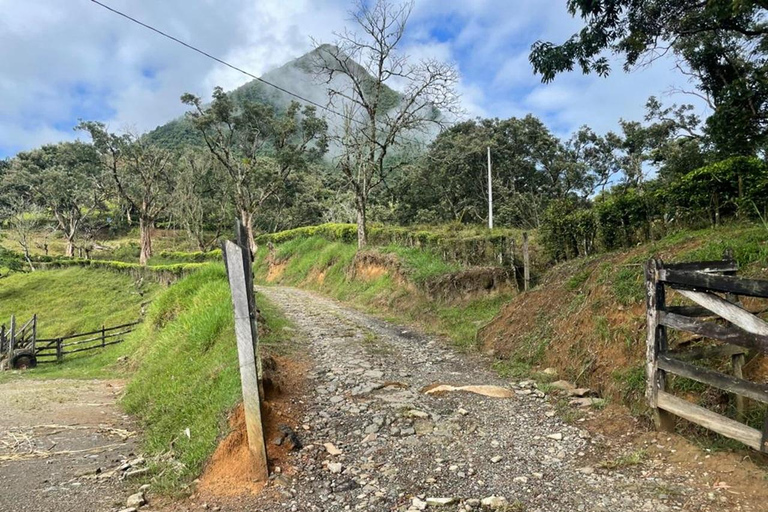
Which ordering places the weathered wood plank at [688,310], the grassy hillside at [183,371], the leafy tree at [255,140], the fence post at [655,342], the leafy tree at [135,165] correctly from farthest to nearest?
the leafy tree at [135,165] → the leafy tree at [255,140] → the grassy hillside at [183,371] → the weathered wood plank at [688,310] → the fence post at [655,342]

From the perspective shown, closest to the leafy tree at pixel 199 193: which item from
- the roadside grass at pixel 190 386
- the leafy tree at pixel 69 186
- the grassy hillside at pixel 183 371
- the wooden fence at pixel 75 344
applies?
the leafy tree at pixel 69 186

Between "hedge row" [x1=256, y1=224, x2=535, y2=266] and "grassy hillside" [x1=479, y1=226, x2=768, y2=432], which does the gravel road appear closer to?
"grassy hillside" [x1=479, y1=226, x2=768, y2=432]

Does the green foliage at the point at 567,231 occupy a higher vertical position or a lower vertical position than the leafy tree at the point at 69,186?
lower

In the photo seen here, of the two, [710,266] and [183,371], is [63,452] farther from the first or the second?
[710,266]

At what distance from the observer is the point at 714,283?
363 cm

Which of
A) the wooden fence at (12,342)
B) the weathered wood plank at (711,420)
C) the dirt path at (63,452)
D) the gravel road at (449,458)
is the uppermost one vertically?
the weathered wood plank at (711,420)

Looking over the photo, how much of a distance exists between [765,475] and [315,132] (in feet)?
104

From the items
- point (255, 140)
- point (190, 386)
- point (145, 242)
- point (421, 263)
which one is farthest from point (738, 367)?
point (145, 242)

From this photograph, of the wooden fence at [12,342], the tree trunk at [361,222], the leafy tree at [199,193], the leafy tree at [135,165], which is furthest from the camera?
the leafy tree at [199,193]

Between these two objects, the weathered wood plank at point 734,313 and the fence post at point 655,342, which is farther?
the fence post at point 655,342

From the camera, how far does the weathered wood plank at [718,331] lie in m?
3.30

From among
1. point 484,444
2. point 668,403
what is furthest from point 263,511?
point 668,403

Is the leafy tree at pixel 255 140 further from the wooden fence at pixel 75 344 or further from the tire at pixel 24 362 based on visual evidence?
the tire at pixel 24 362

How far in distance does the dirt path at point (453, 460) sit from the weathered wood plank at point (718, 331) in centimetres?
108
